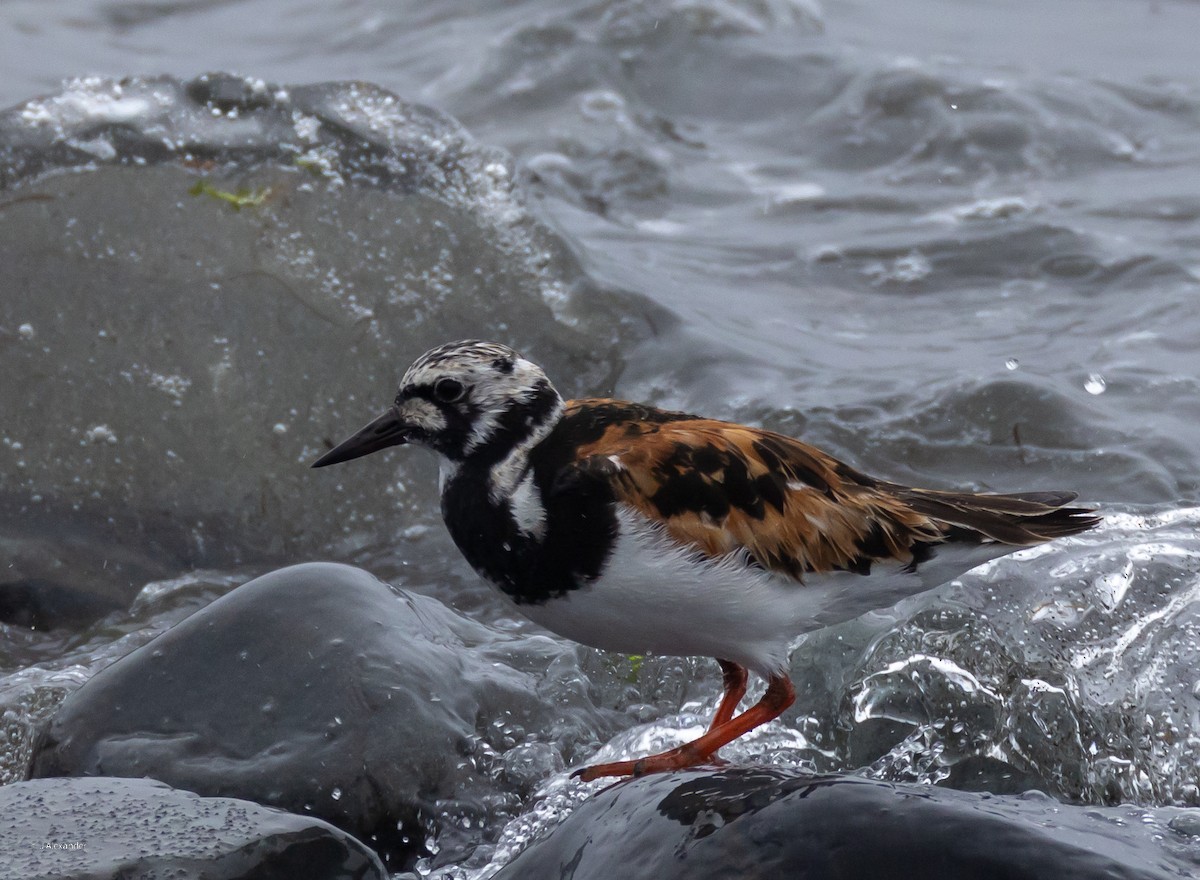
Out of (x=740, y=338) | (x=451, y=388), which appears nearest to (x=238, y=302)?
(x=740, y=338)

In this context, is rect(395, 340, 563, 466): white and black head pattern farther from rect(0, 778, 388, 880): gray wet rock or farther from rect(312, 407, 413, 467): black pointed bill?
rect(0, 778, 388, 880): gray wet rock

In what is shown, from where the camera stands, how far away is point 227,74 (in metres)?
7.57

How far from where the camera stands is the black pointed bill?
163 inches

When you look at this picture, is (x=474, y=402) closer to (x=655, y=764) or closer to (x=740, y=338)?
(x=655, y=764)

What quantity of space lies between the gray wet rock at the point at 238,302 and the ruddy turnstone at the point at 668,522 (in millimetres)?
2065

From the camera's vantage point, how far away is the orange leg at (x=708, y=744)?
4.14 meters

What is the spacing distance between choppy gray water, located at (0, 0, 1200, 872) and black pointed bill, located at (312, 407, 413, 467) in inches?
40.4

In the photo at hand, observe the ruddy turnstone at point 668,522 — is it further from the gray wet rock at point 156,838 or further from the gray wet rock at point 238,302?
the gray wet rock at point 238,302

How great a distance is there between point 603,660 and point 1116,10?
9504 mm

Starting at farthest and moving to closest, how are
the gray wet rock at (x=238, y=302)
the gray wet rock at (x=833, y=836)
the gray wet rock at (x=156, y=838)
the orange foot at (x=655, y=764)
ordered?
the gray wet rock at (x=238, y=302) → the orange foot at (x=655, y=764) → the gray wet rock at (x=156, y=838) → the gray wet rock at (x=833, y=836)

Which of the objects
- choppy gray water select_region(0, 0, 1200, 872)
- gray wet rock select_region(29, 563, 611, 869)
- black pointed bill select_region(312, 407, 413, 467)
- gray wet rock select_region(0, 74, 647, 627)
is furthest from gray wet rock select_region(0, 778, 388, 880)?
gray wet rock select_region(0, 74, 647, 627)

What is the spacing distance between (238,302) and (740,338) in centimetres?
266

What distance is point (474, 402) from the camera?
4.06 metres

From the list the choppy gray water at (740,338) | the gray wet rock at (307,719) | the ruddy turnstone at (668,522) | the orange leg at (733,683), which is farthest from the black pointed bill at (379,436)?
the orange leg at (733,683)
